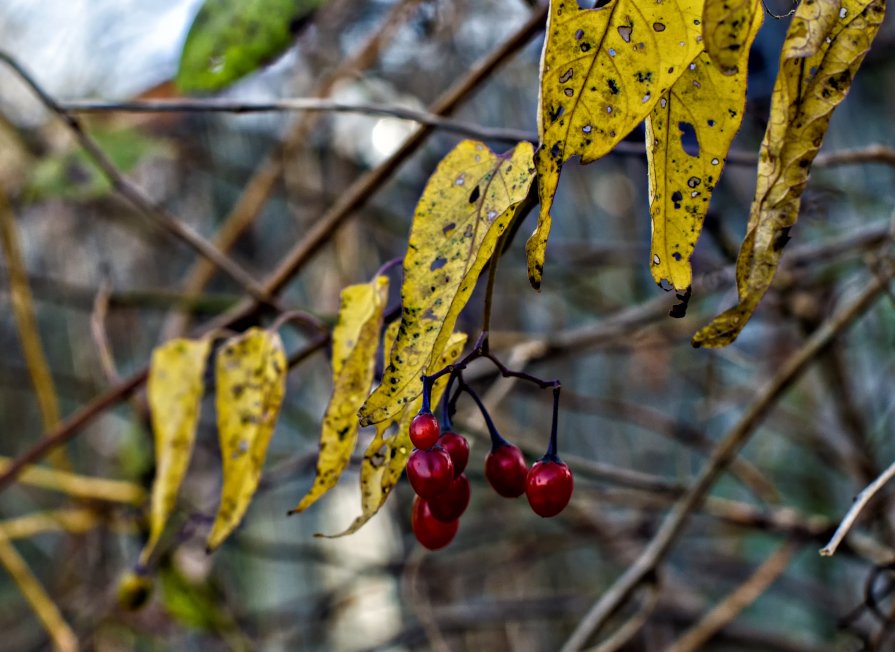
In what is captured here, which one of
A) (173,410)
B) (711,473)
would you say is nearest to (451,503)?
(173,410)

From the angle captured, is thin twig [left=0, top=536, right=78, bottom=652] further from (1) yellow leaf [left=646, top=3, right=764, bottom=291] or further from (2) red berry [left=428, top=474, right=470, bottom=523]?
(1) yellow leaf [left=646, top=3, right=764, bottom=291]

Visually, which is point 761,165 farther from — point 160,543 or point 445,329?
point 160,543

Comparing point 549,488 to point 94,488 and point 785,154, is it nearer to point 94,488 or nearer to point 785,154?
point 785,154

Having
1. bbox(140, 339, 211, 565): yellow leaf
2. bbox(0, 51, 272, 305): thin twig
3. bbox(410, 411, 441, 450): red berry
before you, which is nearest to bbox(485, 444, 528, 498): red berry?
bbox(410, 411, 441, 450): red berry

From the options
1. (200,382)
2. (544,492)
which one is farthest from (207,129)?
(544,492)

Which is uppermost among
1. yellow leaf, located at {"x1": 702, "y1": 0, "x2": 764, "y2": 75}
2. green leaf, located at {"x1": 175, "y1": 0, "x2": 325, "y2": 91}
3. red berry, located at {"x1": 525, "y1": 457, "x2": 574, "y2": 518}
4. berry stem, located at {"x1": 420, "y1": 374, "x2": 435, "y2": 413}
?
yellow leaf, located at {"x1": 702, "y1": 0, "x2": 764, "y2": 75}

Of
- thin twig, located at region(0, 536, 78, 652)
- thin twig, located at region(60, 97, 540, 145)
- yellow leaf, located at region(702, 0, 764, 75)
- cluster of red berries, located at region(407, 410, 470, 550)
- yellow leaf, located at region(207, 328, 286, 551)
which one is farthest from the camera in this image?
thin twig, located at region(0, 536, 78, 652)

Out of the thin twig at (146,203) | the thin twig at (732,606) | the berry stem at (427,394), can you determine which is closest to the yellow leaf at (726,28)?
the berry stem at (427,394)
